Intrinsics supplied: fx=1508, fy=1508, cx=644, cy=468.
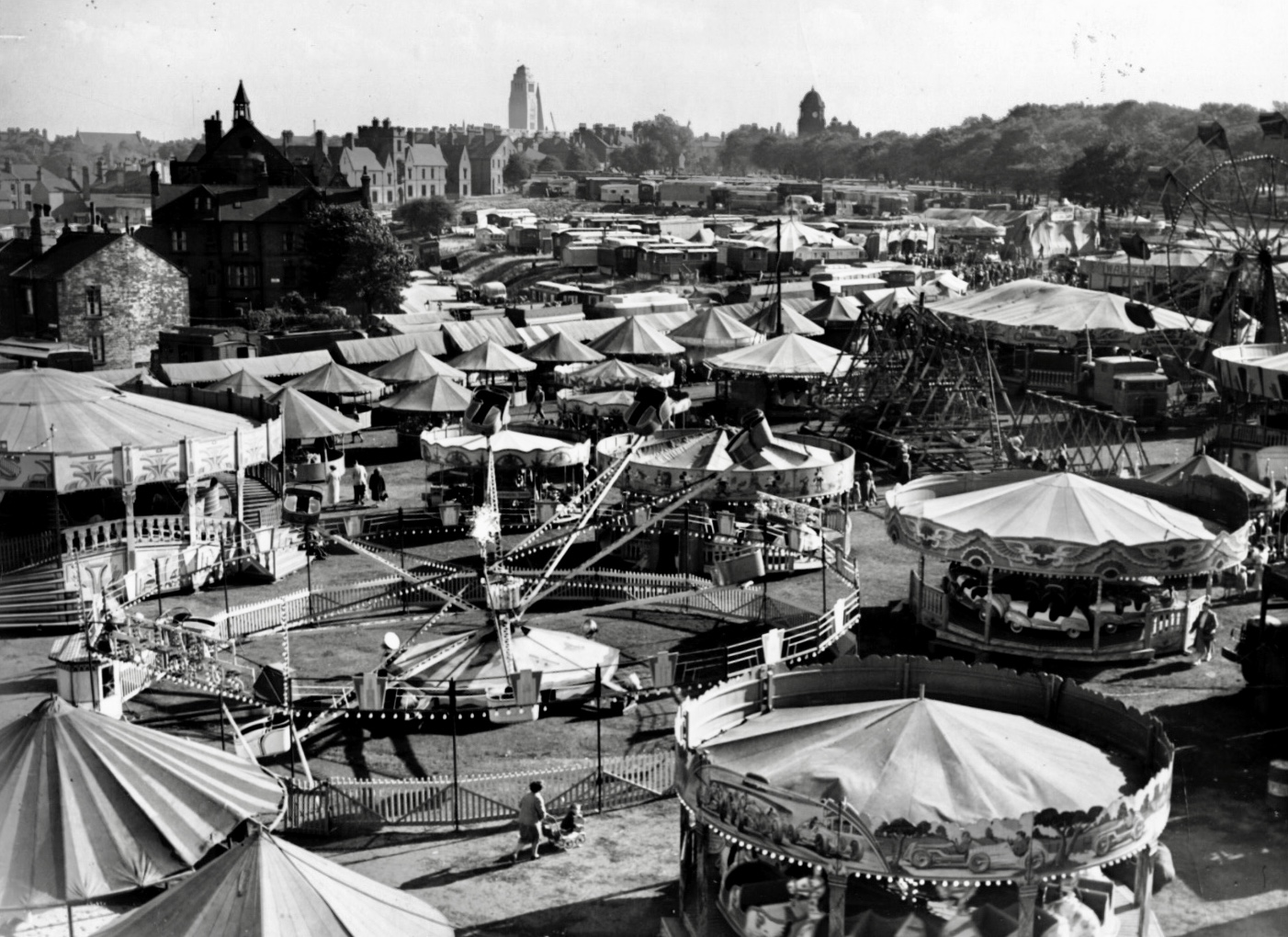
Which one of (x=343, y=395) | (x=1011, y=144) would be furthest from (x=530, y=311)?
(x=1011, y=144)

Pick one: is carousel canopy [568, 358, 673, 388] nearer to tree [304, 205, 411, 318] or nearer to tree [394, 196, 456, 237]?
tree [304, 205, 411, 318]

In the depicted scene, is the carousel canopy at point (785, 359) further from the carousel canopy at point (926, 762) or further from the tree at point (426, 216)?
the tree at point (426, 216)

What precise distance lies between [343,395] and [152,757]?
34.2m

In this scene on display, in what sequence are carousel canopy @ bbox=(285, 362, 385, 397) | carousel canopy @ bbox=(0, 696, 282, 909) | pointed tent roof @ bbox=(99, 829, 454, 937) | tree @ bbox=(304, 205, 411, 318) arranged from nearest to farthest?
pointed tent roof @ bbox=(99, 829, 454, 937) < carousel canopy @ bbox=(0, 696, 282, 909) < carousel canopy @ bbox=(285, 362, 385, 397) < tree @ bbox=(304, 205, 411, 318)

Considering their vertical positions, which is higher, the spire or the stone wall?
the spire

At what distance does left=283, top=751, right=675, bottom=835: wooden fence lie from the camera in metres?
19.3

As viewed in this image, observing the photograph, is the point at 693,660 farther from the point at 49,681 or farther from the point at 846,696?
the point at 49,681

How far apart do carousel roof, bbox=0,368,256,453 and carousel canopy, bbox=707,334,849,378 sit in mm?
20240

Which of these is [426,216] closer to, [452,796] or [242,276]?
[242,276]

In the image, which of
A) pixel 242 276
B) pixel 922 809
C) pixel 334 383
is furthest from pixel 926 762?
pixel 242 276

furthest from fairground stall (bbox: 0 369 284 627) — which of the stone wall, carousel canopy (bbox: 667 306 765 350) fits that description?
the stone wall

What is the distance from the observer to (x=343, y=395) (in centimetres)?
4969

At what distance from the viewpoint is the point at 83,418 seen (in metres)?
31.3

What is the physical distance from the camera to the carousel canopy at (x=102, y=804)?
48.8 ft
